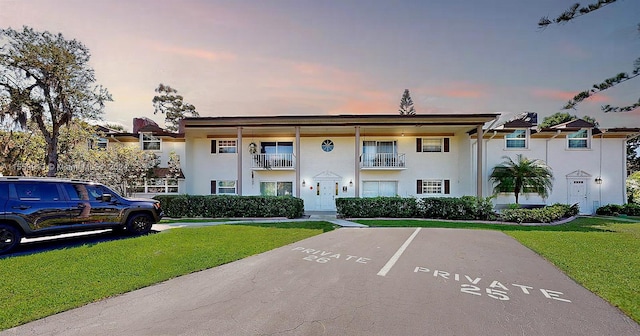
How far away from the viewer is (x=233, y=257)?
6.61 metres

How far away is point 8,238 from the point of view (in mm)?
6770

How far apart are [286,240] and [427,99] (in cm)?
1936

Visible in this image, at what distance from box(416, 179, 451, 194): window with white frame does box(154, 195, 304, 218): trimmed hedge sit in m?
9.53

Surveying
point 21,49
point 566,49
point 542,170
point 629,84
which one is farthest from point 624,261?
point 21,49

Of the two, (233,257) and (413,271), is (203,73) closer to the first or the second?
(233,257)

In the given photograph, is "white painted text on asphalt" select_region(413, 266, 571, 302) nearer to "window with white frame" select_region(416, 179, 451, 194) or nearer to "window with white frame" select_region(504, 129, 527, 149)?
"window with white frame" select_region(416, 179, 451, 194)

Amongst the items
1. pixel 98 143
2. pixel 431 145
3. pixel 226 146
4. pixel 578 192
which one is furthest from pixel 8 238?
pixel 578 192

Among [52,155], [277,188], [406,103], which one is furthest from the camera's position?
[406,103]

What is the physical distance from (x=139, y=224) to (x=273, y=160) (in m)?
11.2

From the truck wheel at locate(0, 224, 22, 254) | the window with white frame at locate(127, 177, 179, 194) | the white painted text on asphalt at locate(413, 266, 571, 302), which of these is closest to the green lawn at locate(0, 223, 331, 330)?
the truck wheel at locate(0, 224, 22, 254)

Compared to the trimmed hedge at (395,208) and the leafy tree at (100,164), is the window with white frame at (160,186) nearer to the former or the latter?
the leafy tree at (100,164)

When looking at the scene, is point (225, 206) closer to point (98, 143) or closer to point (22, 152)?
point (98, 143)

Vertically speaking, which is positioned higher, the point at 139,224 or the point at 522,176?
the point at 522,176

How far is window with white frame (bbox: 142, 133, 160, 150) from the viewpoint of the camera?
2012 cm
